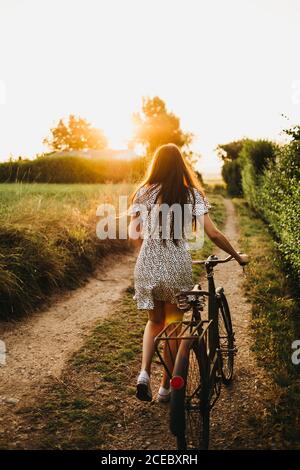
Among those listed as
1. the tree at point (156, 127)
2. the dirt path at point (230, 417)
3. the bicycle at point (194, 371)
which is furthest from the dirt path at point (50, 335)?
the tree at point (156, 127)

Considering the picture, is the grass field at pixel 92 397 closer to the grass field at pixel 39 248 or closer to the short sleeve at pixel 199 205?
the grass field at pixel 39 248

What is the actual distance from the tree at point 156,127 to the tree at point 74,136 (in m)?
18.1

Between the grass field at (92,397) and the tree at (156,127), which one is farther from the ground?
the tree at (156,127)

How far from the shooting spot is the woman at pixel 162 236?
11.7 ft

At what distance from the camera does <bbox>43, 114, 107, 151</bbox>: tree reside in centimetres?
7340

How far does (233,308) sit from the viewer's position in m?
6.75

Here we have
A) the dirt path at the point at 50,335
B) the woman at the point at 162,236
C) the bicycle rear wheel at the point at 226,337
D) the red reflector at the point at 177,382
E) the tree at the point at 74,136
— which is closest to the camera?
the red reflector at the point at 177,382

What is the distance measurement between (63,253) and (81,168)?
1020 inches

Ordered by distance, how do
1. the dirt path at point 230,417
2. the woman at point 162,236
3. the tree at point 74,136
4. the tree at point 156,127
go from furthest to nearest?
the tree at point 74,136, the tree at point 156,127, the woman at point 162,236, the dirt path at point 230,417

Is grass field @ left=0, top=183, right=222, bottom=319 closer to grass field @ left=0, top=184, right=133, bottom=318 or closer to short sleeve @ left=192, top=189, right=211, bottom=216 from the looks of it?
grass field @ left=0, top=184, right=133, bottom=318

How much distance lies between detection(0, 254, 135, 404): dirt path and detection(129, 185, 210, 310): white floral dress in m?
1.68

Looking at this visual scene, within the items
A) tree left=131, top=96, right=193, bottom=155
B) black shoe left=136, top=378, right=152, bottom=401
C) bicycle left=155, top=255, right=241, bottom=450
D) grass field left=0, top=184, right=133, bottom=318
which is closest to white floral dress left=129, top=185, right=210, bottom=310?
bicycle left=155, top=255, right=241, bottom=450
